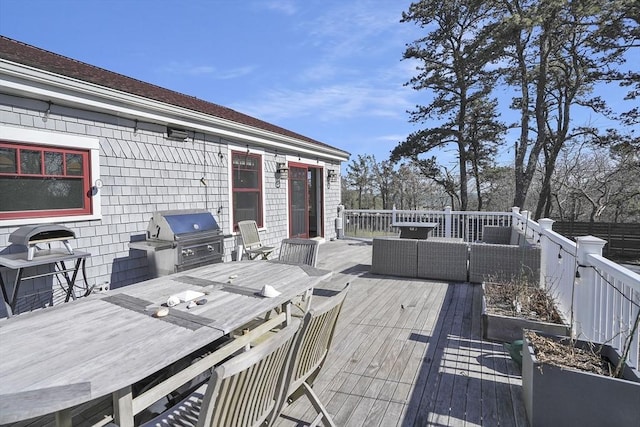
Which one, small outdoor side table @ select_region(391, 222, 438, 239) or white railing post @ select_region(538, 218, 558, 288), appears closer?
white railing post @ select_region(538, 218, 558, 288)

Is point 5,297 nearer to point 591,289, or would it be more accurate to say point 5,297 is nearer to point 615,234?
point 591,289

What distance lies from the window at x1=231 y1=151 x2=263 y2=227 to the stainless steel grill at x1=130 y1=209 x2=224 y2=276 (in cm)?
157

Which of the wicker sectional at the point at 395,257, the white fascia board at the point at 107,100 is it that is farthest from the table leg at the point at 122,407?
the wicker sectional at the point at 395,257

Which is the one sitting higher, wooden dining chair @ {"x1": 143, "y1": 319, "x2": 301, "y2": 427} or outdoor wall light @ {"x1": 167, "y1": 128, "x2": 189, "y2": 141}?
outdoor wall light @ {"x1": 167, "y1": 128, "x2": 189, "y2": 141}

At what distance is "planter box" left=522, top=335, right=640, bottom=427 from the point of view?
175 cm

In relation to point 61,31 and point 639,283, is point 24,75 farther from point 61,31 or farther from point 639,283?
point 61,31

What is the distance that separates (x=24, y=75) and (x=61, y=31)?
6387 mm

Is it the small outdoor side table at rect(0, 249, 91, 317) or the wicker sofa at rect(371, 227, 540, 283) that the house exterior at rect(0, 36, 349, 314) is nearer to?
the small outdoor side table at rect(0, 249, 91, 317)

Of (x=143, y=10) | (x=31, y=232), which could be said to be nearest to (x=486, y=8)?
(x=143, y=10)

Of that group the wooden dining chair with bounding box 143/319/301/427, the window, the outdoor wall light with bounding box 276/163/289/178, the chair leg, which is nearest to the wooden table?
the wooden dining chair with bounding box 143/319/301/427

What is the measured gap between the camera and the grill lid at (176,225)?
14.2 ft

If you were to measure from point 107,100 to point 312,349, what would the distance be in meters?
3.88

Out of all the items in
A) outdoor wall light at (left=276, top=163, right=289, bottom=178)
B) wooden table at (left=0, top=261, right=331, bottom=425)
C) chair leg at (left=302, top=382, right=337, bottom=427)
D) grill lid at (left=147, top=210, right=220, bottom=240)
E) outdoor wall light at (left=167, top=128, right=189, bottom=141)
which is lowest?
chair leg at (left=302, top=382, right=337, bottom=427)

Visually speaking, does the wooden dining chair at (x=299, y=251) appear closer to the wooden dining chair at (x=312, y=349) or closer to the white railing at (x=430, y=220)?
the wooden dining chair at (x=312, y=349)
